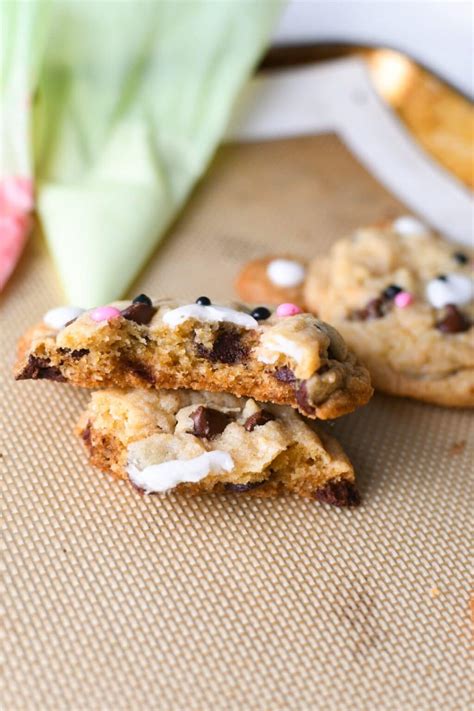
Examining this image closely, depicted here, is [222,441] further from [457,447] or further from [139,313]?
[457,447]

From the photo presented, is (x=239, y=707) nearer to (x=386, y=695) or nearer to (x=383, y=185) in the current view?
(x=386, y=695)

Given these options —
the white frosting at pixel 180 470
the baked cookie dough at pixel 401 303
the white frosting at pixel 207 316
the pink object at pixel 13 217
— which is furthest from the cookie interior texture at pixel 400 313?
the pink object at pixel 13 217

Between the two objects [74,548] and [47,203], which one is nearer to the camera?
[74,548]

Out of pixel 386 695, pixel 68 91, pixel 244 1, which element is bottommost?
pixel 386 695

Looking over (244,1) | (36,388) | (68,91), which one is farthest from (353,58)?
(36,388)

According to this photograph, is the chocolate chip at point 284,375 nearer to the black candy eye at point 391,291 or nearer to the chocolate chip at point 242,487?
the chocolate chip at point 242,487

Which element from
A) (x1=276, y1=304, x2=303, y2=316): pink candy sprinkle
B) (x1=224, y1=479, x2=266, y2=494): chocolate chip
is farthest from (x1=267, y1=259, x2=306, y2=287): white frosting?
(x1=224, y1=479, x2=266, y2=494): chocolate chip
